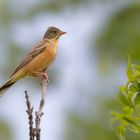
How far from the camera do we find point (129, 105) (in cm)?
341

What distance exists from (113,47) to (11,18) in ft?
9.44

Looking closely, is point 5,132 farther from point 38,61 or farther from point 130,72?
point 130,72

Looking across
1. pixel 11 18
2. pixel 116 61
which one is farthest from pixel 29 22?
pixel 116 61

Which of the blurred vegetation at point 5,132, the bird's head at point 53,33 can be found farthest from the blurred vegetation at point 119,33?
the bird's head at point 53,33

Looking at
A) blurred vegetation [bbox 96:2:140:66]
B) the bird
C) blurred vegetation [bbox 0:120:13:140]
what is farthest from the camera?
blurred vegetation [bbox 96:2:140:66]

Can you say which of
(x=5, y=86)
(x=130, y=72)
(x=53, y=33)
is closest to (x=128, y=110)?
(x=130, y=72)

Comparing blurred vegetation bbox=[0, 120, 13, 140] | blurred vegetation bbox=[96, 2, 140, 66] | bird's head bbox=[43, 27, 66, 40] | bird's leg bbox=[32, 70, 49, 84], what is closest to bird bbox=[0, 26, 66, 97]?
bird's leg bbox=[32, 70, 49, 84]

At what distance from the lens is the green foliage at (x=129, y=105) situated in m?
3.33

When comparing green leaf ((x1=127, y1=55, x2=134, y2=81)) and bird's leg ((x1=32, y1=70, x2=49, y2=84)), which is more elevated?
bird's leg ((x1=32, y1=70, x2=49, y2=84))

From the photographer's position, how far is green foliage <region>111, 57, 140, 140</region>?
3333 mm

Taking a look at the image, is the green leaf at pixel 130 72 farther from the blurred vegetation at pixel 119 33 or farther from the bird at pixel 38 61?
the blurred vegetation at pixel 119 33

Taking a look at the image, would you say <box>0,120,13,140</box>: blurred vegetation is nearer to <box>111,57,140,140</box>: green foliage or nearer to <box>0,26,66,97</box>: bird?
<box>0,26,66,97</box>: bird

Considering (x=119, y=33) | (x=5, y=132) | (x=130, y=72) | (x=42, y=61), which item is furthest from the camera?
(x=119, y=33)

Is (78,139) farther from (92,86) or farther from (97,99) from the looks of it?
(92,86)
